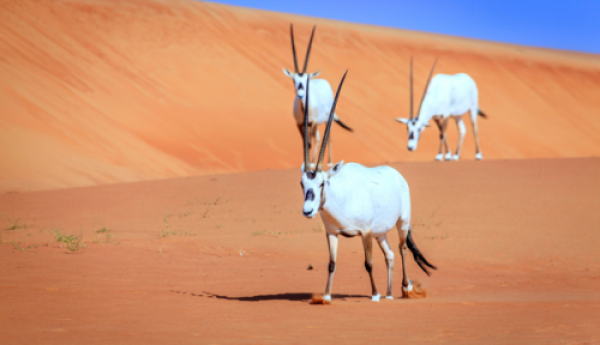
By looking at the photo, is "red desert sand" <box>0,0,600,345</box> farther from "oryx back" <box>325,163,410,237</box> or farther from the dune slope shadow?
"oryx back" <box>325,163,410,237</box>

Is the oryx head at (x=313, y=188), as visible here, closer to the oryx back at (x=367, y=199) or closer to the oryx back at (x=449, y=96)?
the oryx back at (x=367, y=199)

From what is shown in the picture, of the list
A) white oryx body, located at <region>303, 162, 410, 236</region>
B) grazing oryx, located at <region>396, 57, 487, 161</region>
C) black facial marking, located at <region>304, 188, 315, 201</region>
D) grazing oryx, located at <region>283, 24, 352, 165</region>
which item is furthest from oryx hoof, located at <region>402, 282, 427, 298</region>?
grazing oryx, located at <region>396, 57, 487, 161</region>

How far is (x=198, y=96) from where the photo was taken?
100 feet

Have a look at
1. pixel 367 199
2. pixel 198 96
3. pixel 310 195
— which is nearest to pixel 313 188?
pixel 310 195

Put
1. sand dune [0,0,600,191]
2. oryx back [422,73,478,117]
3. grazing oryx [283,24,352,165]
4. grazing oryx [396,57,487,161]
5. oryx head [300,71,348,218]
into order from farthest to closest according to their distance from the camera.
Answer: sand dune [0,0,600,191] < oryx back [422,73,478,117] < grazing oryx [396,57,487,161] < grazing oryx [283,24,352,165] < oryx head [300,71,348,218]

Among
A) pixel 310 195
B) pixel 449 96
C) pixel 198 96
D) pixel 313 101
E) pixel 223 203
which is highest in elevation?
pixel 198 96

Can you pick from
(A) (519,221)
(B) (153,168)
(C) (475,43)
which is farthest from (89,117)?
(C) (475,43)

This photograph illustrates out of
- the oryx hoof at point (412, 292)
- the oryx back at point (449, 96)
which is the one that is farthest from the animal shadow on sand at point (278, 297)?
the oryx back at point (449, 96)

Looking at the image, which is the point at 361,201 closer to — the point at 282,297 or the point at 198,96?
the point at 282,297

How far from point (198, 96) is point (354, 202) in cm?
2477

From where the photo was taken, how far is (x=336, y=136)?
31.2 metres

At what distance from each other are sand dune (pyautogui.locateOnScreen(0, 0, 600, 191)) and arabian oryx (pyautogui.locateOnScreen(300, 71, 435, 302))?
40.7ft

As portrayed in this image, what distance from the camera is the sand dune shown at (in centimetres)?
2116

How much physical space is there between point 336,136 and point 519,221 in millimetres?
19183
